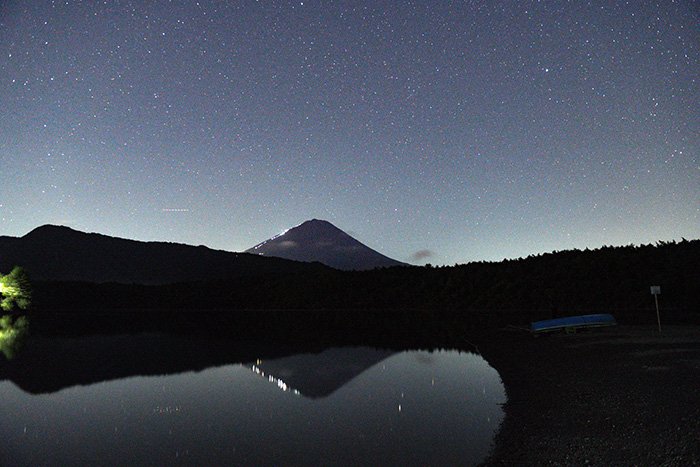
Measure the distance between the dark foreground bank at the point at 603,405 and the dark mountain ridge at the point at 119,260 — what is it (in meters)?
142

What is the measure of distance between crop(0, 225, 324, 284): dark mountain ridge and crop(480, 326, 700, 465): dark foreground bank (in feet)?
465

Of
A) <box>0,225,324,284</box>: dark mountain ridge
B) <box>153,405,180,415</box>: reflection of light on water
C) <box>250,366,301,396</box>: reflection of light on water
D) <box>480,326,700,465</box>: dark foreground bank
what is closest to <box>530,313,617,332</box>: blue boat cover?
<box>480,326,700,465</box>: dark foreground bank

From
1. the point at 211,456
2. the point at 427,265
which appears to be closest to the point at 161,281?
the point at 427,265

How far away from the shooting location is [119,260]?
177 meters

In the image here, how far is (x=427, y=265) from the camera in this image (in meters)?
80.4

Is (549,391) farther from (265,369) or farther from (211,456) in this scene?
(265,369)

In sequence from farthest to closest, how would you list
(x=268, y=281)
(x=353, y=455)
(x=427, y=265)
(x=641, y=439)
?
(x=268, y=281), (x=427, y=265), (x=353, y=455), (x=641, y=439)

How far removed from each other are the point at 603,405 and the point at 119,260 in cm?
19010

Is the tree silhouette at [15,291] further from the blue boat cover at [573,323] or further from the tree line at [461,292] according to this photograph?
the blue boat cover at [573,323]

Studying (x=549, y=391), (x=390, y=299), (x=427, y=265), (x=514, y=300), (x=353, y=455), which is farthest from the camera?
(x=427, y=265)

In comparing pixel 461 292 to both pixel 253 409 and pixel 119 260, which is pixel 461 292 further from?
pixel 119 260

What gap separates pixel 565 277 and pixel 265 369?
48.3m

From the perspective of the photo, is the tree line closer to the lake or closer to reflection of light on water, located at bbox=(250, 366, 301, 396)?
the lake

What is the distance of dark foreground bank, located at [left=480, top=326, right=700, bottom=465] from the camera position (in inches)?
348
